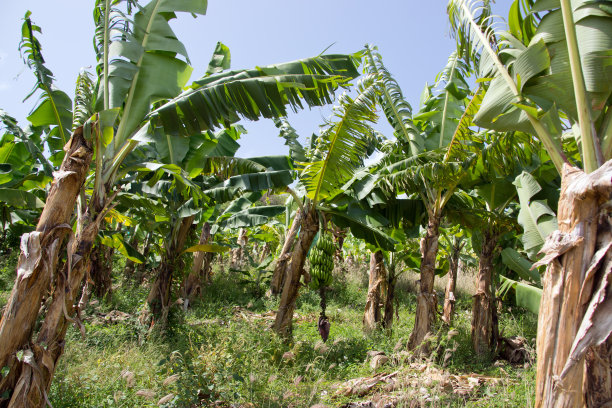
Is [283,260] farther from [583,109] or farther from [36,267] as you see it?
[583,109]

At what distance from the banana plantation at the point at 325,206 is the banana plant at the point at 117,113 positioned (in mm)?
20

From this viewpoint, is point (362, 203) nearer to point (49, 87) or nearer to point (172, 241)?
point (172, 241)

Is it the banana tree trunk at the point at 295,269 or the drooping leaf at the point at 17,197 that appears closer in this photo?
the drooping leaf at the point at 17,197

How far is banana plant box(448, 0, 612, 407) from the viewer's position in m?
2.61

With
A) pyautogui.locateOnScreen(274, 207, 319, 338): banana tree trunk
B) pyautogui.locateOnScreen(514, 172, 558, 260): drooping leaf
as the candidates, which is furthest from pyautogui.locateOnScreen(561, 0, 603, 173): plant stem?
pyautogui.locateOnScreen(274, 207, 319, 338): banana tree trunk

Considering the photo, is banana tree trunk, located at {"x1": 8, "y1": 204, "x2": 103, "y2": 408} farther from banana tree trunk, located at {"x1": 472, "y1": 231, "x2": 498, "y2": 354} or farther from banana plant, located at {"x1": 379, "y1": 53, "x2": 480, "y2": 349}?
banana tree trunk, located at {"x1": 472, "y1": 231, "x2": 498, "y2": 354}

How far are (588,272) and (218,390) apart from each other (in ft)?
10.7

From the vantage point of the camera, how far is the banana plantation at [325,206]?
297 cm

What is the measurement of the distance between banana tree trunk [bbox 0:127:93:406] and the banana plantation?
2 cm

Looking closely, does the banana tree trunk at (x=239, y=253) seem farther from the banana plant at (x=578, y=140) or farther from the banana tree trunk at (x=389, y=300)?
the banana plant at (x=578, y=140)

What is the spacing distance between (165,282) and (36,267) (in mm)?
3894

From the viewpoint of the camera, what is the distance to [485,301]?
23.4 feet

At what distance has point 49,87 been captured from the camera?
4.32m

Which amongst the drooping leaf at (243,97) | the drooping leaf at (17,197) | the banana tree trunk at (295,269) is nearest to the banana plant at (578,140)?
the drooping leaf at (243,97)
